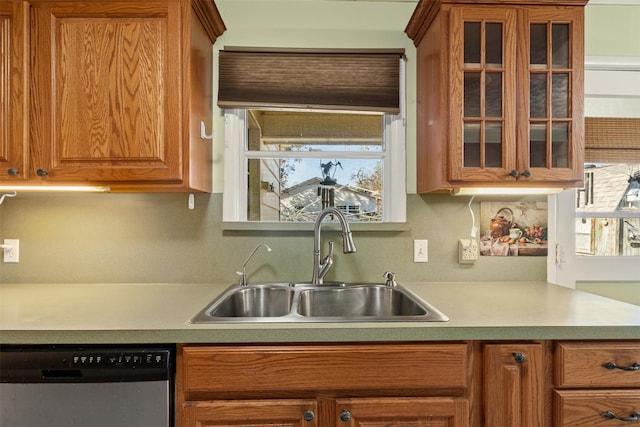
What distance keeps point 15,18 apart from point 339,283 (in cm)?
174

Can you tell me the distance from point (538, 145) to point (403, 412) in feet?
3.85

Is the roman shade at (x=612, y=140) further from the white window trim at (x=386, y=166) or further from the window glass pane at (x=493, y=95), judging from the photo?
the white window trim at (x=386, y=166)

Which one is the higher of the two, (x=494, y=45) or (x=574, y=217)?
(x=494, y=45)

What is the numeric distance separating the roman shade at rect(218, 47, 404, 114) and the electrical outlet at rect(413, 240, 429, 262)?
2.20 ft

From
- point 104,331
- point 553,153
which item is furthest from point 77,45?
point 553,153

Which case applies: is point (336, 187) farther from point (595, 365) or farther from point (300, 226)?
point (595, 365)

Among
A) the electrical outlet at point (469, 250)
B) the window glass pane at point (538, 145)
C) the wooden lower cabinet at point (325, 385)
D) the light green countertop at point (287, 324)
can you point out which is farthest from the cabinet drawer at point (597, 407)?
the window glass pane at point (538, 145)

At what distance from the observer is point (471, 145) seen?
1.45 meters

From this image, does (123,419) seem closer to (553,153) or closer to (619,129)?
(553,153)

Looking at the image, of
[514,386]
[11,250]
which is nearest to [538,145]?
[514,386]

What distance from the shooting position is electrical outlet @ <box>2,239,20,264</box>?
67.2 inches

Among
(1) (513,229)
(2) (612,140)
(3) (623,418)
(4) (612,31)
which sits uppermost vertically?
(4) (612,31)

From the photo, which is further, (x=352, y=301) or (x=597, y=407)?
(x=352, y=301)

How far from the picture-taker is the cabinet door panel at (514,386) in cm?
111
